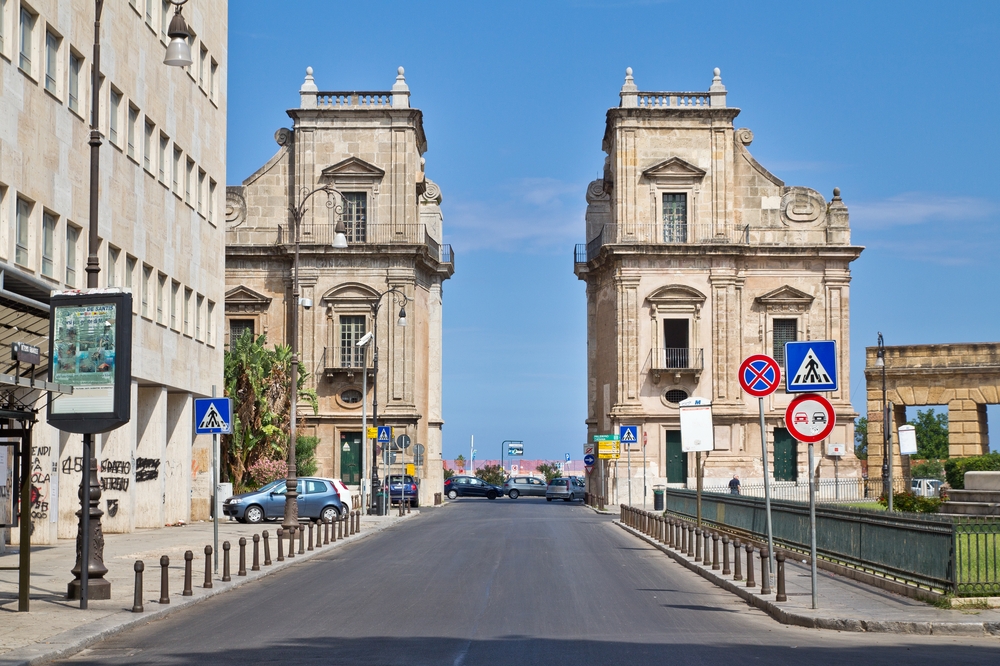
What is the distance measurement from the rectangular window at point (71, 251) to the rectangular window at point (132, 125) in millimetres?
4536

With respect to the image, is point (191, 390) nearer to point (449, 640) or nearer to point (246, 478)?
point (246, 478)

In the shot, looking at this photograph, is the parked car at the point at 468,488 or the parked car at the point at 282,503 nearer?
the parked car at the point at 282,503

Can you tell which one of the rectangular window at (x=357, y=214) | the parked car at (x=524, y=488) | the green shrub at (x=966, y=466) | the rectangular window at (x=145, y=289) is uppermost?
the rectangular window at (x=357, y=214)

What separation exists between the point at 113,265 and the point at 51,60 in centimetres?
624

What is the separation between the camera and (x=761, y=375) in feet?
62.1

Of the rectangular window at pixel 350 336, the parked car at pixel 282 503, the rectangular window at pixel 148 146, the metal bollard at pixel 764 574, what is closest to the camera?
the metal bollard at pixel 764 574

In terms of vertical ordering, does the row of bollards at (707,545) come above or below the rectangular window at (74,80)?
below

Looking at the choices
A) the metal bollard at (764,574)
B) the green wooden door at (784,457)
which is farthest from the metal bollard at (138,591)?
the green wooden door at (784,457)

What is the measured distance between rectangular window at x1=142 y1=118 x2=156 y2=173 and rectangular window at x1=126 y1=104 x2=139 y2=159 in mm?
874

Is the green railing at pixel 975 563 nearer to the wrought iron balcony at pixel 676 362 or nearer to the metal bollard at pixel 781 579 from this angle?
the metal bollard at pixel 781 579

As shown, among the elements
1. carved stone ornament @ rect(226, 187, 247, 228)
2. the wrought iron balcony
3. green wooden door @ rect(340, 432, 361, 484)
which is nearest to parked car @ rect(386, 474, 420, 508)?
green wooden door @ rect(340, 432, 361, 484)

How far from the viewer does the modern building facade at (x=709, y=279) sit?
65.6m

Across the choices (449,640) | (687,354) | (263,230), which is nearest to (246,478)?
(263,230)

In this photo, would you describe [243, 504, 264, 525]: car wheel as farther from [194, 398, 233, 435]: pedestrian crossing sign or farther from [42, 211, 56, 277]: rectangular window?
[194, 398, 233, 435]: pedestrian crossing sign
